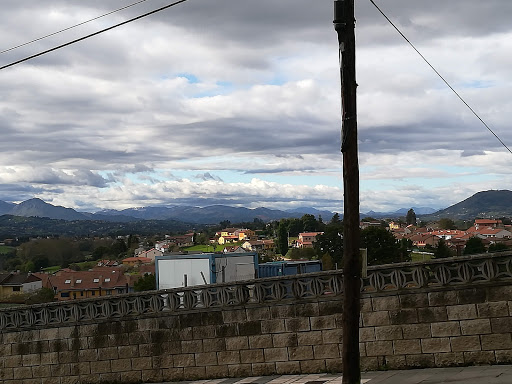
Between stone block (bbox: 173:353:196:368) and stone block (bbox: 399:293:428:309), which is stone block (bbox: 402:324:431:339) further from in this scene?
stone block (bbox: 173:353:196:368)

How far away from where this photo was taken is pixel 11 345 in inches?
A: 750

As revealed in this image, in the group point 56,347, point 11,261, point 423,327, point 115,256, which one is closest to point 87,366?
point 56,347

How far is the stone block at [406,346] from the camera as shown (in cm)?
1369

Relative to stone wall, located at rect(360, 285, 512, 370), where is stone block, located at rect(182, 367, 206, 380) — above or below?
below

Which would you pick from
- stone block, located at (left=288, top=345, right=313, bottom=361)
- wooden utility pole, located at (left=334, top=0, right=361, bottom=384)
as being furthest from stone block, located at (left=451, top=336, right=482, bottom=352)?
wooden utility pole, located at (left=334, top=0, right=361, bottom=384)

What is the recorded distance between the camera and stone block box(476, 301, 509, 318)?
12.9m

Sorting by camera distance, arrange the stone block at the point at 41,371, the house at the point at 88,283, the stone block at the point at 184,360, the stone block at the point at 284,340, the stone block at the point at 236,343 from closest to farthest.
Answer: the stone block at the point at 284,340 < the stone block at the point at 236,343 < the stone block at the point at 184,360 < the stone block at the point at 41,371 < the house at the point at 88,283

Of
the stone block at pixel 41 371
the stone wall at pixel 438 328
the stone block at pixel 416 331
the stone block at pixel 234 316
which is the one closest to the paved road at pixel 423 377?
the stone wall at pixel 438 328

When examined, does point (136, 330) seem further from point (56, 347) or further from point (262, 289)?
point (262, 289)

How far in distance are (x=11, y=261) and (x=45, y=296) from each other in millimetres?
48585

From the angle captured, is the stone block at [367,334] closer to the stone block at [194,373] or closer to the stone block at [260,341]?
the stone block at [260,341]

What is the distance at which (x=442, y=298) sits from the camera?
44.2 feet

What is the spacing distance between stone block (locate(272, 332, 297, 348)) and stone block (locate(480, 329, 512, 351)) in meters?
4.40

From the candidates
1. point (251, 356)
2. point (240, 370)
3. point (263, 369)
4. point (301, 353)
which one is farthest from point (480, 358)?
point (240, 370)
